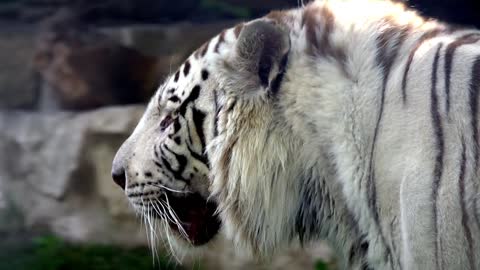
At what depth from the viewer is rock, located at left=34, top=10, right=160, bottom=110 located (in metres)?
4.14

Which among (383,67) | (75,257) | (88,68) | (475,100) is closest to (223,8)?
(88,68)

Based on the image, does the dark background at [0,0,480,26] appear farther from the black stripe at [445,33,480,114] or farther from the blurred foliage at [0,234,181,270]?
the black stripe at [445,33,480,114]

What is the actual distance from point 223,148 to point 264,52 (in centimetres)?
24

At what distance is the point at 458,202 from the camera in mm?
1568

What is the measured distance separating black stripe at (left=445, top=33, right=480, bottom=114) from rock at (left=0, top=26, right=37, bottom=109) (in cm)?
283

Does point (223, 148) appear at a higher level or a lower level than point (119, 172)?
higher

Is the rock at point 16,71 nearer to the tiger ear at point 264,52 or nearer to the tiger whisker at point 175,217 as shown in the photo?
the tiger whisker at point 175,217

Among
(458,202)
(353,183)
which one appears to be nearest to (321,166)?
(353,183)

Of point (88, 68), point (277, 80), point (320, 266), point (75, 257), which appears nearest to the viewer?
point (277, 80)

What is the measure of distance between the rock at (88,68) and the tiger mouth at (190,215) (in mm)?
1975

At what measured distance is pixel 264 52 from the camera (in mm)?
1911

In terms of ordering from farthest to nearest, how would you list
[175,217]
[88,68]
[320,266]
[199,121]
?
[88,68] → [320,266] → [175,217] → [199,121]

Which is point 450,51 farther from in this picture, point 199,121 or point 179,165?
point 179,165

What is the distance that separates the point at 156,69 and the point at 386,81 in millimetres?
2446
